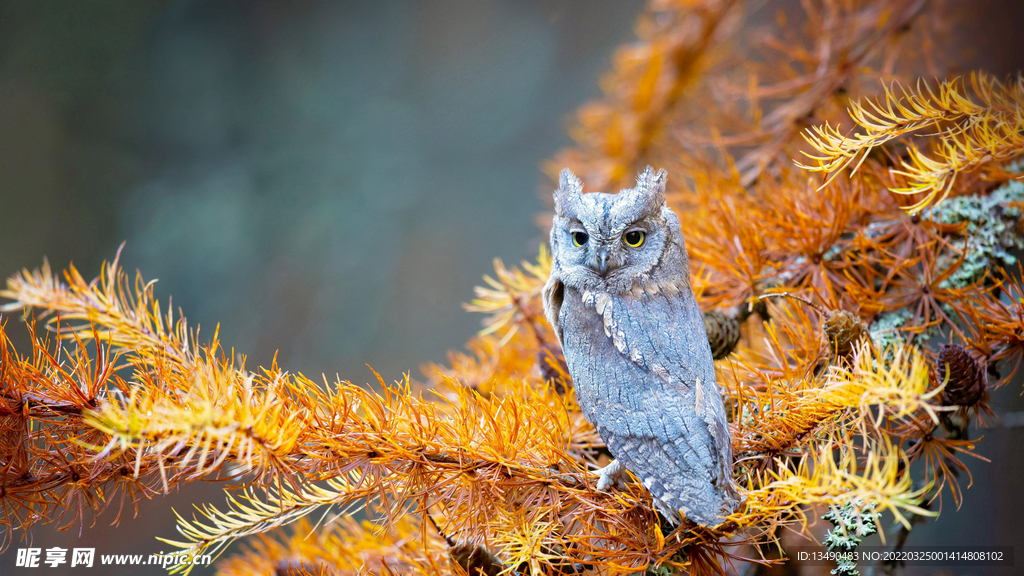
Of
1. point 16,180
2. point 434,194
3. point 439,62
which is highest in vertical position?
point 439,62

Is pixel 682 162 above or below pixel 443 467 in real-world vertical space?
above

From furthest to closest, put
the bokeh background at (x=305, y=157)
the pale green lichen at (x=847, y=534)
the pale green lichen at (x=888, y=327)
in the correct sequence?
the bokeh background at (x=305, y=157) < the pale green lichen at (x=888, y=327) < the pale green lichen at (x=847, y=534)

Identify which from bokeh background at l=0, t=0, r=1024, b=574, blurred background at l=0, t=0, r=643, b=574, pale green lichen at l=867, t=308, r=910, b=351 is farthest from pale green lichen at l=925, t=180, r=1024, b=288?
blurred background at l=0, t=0, r=643, b=574

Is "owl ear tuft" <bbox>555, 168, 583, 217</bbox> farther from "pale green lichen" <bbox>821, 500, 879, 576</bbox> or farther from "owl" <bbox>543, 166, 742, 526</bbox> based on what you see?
"pale green lichen" <bbox>821, 500, 879, 576</bbox>

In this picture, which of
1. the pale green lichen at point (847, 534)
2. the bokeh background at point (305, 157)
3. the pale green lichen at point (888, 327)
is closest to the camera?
the pale green lichen at point (847, 534)

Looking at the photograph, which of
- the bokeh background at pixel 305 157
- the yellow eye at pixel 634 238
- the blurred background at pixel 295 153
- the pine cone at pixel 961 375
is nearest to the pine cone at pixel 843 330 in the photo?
the pine cone at pixel 961 375

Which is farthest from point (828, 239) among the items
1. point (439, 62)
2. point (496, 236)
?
point (439, 62)

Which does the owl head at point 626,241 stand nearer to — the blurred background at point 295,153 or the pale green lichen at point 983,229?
the pale green lichen at point 983,229

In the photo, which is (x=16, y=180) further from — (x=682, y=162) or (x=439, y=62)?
(x=682, y=162)
